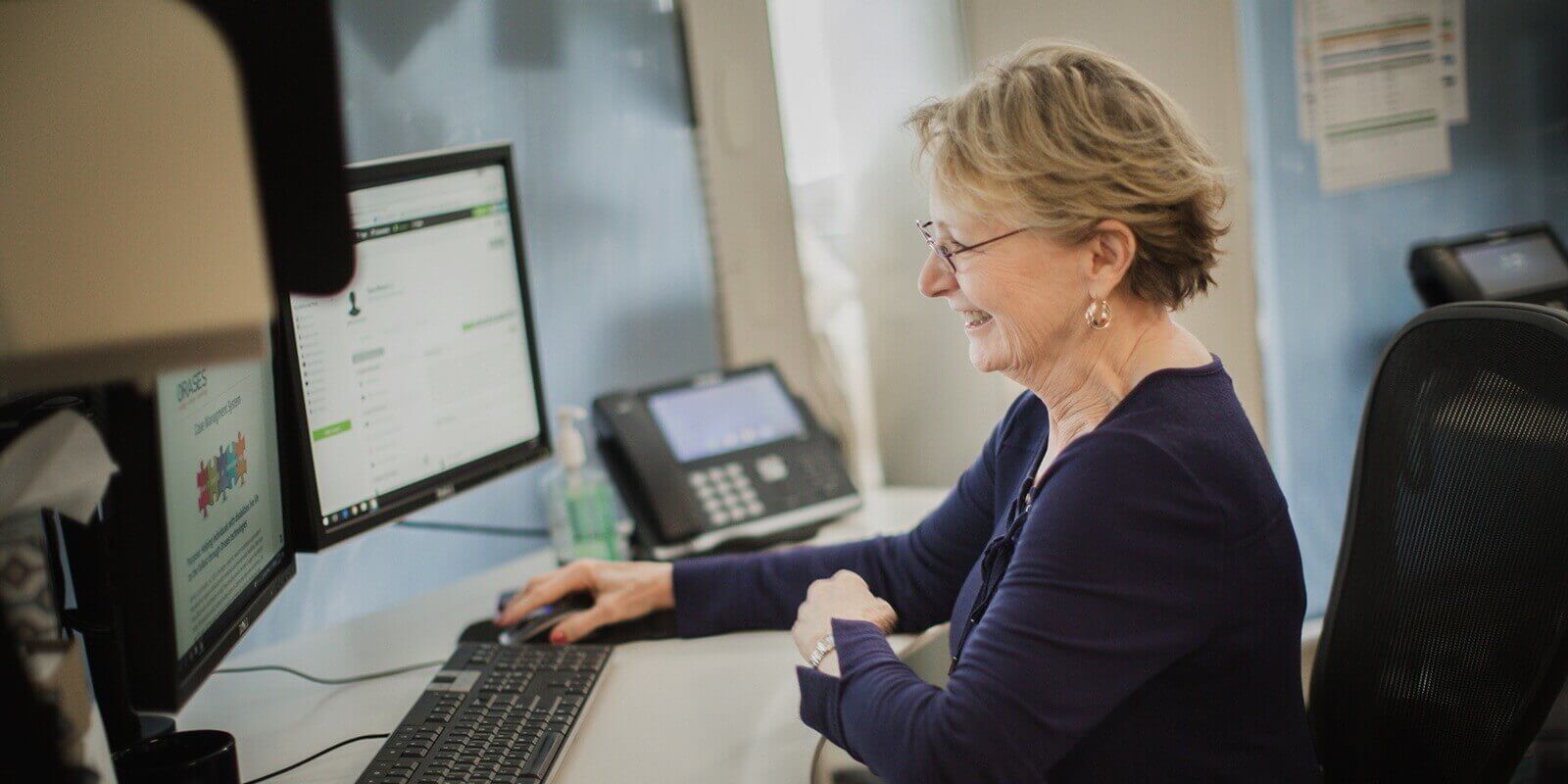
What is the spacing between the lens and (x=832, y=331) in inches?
90.3

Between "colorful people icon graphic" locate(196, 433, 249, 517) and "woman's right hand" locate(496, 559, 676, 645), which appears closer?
"colorful people icon graphic" locate(196, 433, 249, 517)

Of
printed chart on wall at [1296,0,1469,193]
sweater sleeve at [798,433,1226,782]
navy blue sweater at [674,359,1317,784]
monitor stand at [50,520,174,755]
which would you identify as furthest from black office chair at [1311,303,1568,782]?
printed chart on wall at [1296,0,1469,193]

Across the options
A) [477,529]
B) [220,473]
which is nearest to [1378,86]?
[477,529]

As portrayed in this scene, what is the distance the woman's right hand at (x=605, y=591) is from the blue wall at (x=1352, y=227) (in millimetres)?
1301

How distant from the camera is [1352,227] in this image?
232 cm

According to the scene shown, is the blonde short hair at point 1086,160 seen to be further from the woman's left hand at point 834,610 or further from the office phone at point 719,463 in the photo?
the office phone at point 719,463

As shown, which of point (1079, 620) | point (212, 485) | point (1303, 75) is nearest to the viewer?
point (1079, 620)

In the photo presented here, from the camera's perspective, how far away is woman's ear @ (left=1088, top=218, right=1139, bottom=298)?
1.05 meters

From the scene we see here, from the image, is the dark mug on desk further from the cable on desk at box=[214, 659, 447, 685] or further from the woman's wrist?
the woman's wrist

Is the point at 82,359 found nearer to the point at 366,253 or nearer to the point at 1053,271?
the point at 1053,271

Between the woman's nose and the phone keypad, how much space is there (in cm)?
60

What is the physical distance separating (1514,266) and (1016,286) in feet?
4.81

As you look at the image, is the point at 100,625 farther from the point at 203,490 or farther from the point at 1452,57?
the point at 1452,57

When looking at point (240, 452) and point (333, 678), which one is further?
point (333, 678)
